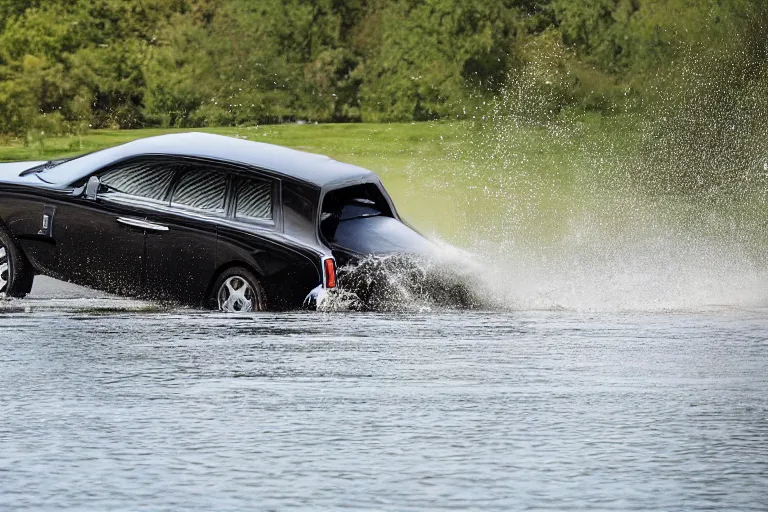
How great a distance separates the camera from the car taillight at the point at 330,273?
14070 mm

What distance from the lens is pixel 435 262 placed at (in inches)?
581

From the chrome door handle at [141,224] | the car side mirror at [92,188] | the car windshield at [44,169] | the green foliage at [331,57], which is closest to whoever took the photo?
the chrome door handle at [141,224]

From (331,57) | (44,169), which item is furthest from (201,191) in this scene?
(331,57)

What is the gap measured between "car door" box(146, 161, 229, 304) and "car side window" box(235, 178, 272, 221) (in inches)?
4.8

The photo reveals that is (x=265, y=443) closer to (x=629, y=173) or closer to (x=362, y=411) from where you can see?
(x=362, y=411)

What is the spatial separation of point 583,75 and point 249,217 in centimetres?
2574

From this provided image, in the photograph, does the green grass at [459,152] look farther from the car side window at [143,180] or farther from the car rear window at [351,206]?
the car side window at [143,180]

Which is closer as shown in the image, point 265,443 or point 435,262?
point 265,443

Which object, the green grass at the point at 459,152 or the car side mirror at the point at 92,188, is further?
the green grass at the point at 459,152

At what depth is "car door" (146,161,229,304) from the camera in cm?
1415

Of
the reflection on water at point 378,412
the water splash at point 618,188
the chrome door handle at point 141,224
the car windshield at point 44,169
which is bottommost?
the reflection on water at point 378,412

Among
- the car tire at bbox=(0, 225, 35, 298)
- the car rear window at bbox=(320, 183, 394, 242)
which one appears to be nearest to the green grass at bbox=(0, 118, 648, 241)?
the car rear window at bbox=(320, 183, 394, 242)

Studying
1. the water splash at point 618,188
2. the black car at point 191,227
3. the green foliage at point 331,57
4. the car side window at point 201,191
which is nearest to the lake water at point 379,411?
the black car at point 191,227

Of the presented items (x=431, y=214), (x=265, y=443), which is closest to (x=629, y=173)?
(x=431, y=214)
